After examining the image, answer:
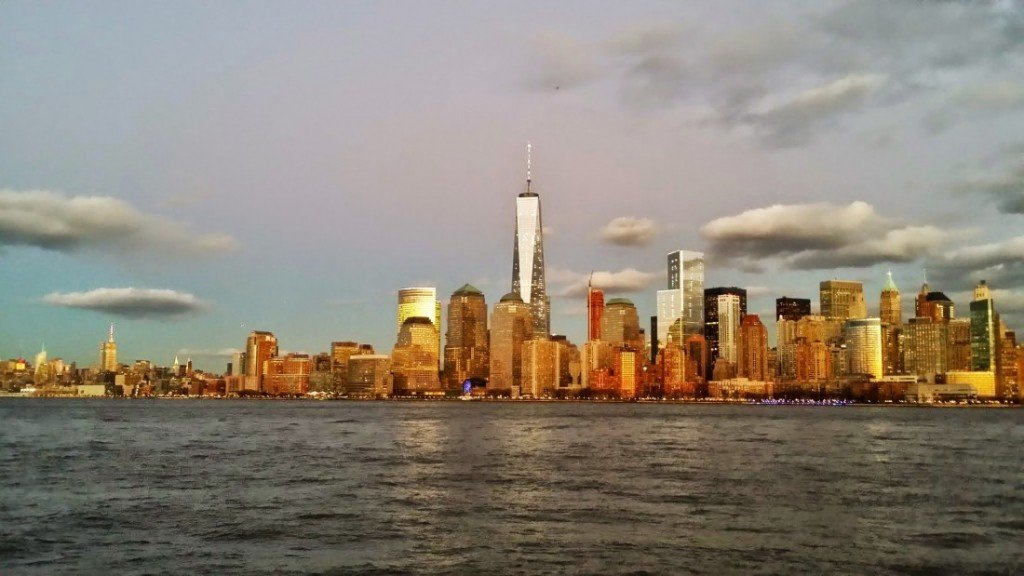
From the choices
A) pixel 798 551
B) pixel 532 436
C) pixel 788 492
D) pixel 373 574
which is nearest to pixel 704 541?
pixel 798 551

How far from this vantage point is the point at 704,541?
39.7 m

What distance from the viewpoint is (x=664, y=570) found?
33938mm

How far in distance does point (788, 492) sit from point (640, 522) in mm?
17235

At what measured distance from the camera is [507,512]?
48219mm

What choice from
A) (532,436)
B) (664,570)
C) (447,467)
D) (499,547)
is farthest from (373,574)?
(532,436)

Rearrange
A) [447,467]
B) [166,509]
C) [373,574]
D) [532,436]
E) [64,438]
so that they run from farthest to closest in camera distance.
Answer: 1. [532,436]
2. [64,438]
3. [447,467]
4. [166,509]
5. [373,574]

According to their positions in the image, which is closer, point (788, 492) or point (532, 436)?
point (788, 492)

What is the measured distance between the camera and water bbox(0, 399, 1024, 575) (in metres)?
36.0

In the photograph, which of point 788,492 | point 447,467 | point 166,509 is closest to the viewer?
point 166,509

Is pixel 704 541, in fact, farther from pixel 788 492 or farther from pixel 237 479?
pixel 237 479

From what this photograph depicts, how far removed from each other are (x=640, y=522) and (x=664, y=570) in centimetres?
1075

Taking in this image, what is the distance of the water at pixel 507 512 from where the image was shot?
3597cm

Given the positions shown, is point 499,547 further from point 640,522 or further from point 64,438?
point 64,438

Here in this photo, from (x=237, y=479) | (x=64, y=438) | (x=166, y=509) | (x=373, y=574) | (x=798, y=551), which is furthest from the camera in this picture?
(x=64, y=438)
